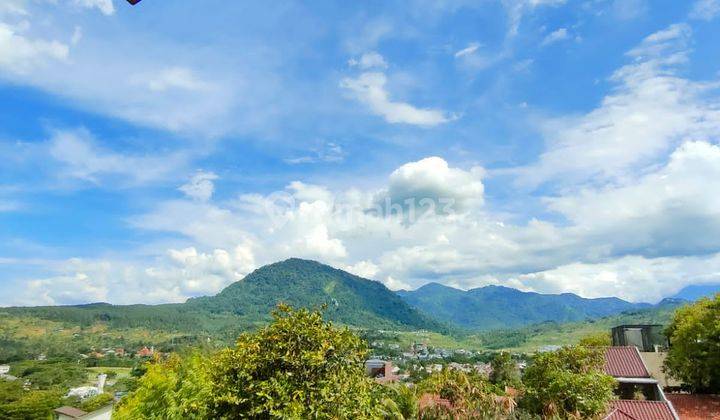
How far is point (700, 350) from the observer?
98.4 ft

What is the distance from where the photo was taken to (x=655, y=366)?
3806 centimetres

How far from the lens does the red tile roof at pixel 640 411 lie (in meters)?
20.2

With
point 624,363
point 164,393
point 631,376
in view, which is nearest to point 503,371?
point 624,363

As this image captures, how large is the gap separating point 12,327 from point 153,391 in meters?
199

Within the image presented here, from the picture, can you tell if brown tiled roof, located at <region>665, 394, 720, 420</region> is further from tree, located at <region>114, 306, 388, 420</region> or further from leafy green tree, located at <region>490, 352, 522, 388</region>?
tree, located at <region>114, 306, 388, 420</region>

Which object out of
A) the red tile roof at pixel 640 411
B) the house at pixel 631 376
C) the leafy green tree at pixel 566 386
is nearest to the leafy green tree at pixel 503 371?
the house at pixel 631 376

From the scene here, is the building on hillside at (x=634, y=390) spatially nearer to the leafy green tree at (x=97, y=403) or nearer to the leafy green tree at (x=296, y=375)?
the leafy green tree at (x=296, y=375)

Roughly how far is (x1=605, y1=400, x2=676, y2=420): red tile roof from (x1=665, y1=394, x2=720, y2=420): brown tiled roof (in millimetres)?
8016

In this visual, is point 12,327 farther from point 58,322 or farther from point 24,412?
point 24,412

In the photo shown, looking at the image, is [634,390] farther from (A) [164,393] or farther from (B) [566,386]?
(A) [164,393]

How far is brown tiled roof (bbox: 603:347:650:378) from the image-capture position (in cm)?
2709

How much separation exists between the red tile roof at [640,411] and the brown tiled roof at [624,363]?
240 inches

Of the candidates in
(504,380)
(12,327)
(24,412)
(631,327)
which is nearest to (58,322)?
(12,327)

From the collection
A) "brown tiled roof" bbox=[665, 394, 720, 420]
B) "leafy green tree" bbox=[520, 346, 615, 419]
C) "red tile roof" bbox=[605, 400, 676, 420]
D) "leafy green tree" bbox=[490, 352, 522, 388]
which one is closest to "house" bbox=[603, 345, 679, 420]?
"red tile roof" bbox=[605, 400, 676, 420]
